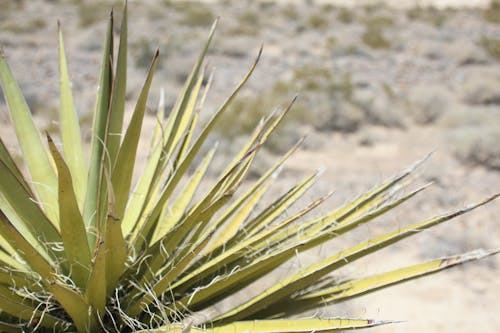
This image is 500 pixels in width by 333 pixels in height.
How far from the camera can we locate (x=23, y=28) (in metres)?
17.5

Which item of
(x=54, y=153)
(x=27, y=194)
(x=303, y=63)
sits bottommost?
(x=27, y=194)

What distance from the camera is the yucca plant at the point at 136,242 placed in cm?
158

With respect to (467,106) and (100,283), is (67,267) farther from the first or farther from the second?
(467,106)

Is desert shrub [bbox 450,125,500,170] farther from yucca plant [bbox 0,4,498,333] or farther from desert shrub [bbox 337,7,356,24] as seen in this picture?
desert shrub [bbox 337,7,356,24]

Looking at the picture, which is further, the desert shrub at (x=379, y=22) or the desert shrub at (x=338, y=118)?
the desert shrub at (x=379, y=22)

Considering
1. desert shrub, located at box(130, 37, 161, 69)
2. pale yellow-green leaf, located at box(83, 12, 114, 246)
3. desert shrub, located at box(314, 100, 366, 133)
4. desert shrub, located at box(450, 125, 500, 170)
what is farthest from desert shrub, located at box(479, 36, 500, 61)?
pale yellow-green leaf, located at box(83, 12, 114, 246)

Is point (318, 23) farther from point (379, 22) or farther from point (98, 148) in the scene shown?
point (98, 148)

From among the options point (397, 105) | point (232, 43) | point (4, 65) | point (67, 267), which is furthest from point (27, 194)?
point (232, 43)

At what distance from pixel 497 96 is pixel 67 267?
11.4m

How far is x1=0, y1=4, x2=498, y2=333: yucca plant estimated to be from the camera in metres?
1.58

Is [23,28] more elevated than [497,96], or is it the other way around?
[23,28]

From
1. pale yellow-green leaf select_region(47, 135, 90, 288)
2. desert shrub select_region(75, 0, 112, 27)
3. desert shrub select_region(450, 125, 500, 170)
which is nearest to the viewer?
pale yellow-green leaf select_region(47, 135, 90, 288)

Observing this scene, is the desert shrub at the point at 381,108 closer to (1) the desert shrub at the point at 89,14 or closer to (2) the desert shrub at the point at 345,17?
(1) the desert shrub at the point at 89,14

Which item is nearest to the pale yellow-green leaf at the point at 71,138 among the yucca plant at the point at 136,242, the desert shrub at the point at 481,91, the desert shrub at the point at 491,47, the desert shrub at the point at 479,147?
the yucca plant at the point at 136,242
